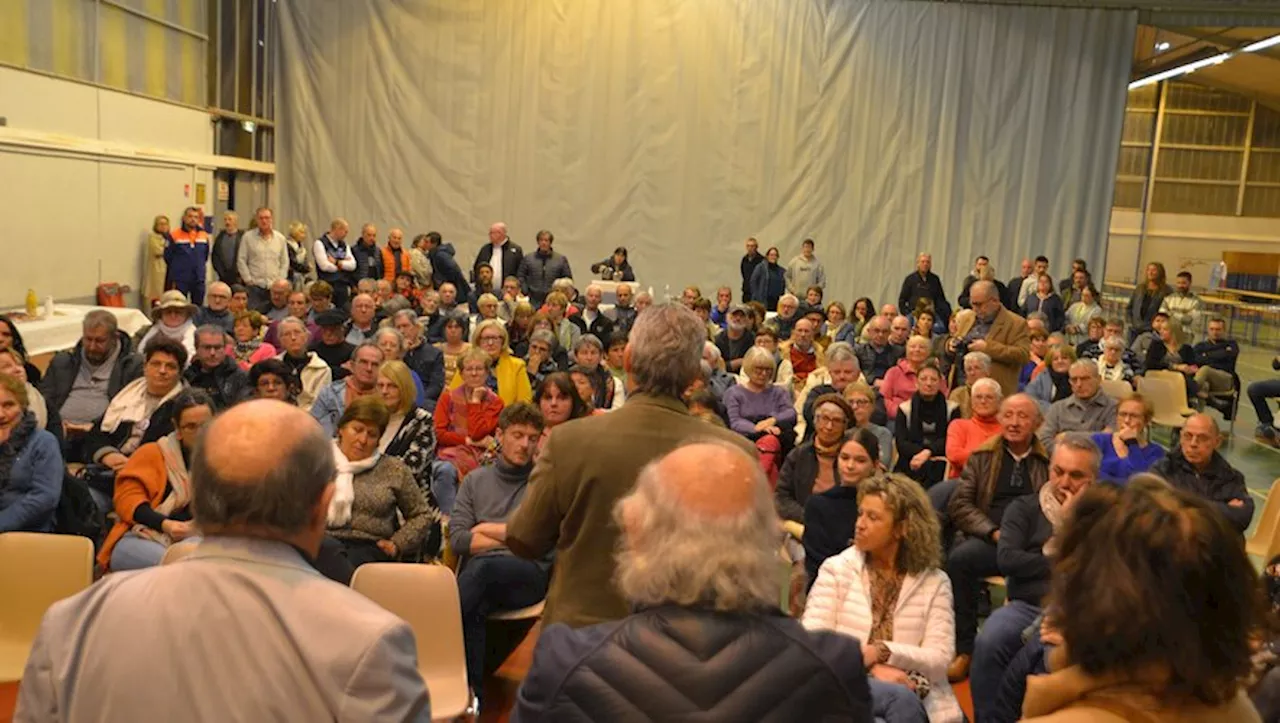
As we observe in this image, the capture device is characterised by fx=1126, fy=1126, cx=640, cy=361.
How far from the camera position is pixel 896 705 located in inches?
112

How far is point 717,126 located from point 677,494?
43.2ft

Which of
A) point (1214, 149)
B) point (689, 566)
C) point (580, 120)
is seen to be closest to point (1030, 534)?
point (689, 566)

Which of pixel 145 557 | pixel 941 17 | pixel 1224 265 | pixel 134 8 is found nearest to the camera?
pixel 145 557

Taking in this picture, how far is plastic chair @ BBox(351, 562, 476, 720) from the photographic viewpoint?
334 cm

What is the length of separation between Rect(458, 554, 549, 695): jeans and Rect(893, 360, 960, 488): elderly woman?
8.02 feet

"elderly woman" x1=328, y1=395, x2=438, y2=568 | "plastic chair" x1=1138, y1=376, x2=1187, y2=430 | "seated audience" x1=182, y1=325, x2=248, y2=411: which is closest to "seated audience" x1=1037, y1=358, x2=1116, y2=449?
"plastic chair" x1=1138, y1=376, x2=1187, y2=430

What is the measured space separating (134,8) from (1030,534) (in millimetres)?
10200

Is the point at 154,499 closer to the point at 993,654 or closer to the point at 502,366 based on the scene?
the point at 502,366

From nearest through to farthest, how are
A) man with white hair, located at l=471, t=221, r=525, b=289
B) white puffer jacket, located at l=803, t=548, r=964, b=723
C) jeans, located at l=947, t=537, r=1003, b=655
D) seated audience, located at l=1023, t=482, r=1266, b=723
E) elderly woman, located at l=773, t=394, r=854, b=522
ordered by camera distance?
seated audience, located at l=1023, t=482, r=1266, b=723 < white puffer jacket, located at l=803, t=548, r=964, b=723 < jeans, located at l=947, t=537, r=1003, b=655 < elderly woman, located at l=773, t=394, r=854, b=522 < man with white hair, located at l=471, t=221, r=525, b=289

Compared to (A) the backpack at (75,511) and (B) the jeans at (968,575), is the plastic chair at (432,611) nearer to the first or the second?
(A) the backpack at (75,511)

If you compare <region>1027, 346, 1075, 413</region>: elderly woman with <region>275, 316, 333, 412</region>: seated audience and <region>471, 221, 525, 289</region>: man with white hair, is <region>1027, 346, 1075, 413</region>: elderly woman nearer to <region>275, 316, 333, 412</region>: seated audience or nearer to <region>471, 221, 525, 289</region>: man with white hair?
<region>275, 316, 333, 412</region>: seated audience

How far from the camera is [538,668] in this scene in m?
1.40

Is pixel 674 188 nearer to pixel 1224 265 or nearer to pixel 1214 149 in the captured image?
pixel 1224 265

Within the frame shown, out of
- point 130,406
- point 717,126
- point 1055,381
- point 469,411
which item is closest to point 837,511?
point 469,411
